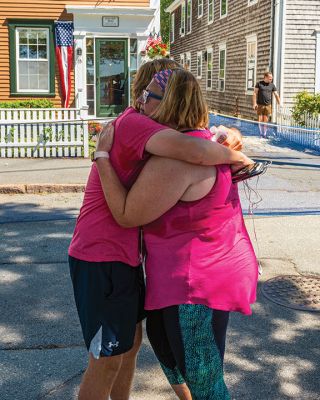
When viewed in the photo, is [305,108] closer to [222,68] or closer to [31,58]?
[31,58]

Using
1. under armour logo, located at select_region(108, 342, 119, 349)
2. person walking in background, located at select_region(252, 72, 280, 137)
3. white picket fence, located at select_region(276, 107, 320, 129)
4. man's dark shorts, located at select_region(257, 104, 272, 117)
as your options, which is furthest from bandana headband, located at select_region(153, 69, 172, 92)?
man's dark shorts, located at select_region(257, 104, 272, 117)

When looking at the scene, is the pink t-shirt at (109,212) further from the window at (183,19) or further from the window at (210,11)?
the window at (183,19)

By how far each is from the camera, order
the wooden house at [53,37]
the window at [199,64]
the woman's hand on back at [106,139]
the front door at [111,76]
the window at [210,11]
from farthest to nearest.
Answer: the window at [199,64]
the window at [210,11]
the front door at [111,76]
the wooden house at [53,37]
the woman's hand on back at [106,139]

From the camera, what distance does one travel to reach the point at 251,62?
24.7 metres

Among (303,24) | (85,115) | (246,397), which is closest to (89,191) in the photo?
(246,397)

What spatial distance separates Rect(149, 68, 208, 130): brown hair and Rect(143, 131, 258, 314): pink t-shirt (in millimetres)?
78

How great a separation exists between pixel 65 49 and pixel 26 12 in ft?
5.11

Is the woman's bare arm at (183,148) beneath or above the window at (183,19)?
beneath

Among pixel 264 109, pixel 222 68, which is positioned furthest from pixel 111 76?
pixel 222 68

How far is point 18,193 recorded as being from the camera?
1021cm

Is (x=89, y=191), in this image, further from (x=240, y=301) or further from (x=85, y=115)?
(x=85, y=115)

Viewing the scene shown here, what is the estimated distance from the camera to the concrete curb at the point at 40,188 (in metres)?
10.2

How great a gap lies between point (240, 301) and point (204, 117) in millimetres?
766

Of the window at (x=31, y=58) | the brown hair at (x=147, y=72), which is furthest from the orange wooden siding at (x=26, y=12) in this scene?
the brown hair at (x=147, y=72)
